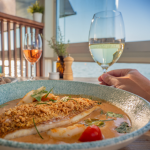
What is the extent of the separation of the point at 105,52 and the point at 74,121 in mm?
499

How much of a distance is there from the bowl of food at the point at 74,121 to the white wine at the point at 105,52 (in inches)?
7.1

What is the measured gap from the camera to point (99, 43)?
36.3 inches

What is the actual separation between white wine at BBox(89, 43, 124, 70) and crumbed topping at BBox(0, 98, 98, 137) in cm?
36

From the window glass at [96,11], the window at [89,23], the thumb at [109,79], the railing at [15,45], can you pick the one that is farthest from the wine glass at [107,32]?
the railing at [15,45]

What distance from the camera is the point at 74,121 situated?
2.16 feet

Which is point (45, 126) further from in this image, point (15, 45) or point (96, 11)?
point (15, 45)

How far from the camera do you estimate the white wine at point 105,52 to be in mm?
929

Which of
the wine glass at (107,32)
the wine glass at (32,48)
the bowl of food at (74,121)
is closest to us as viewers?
the bowl of food at (74,121)

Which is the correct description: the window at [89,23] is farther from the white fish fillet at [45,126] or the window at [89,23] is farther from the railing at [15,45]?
the white fish fillet at [45,126]

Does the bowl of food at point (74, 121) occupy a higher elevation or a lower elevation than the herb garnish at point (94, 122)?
higher

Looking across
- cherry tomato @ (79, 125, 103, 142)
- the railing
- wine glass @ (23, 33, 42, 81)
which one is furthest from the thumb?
the railing

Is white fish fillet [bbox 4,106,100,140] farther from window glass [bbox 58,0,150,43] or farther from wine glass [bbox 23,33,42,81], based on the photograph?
window glass [bbox 58,0,150,43]

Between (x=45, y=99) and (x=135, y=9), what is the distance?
2407 millimetres

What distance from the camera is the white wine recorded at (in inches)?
36.6
